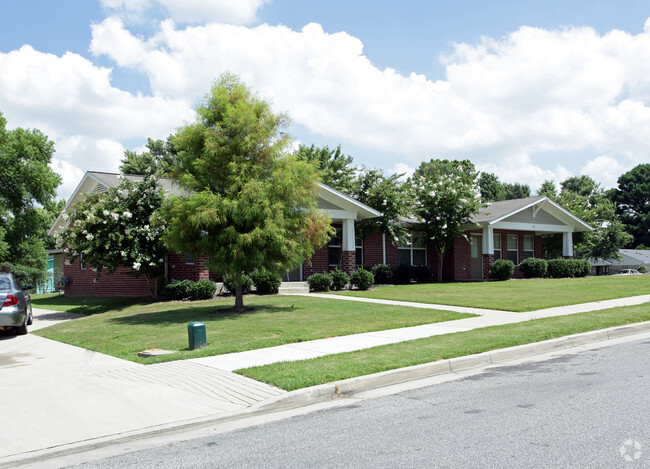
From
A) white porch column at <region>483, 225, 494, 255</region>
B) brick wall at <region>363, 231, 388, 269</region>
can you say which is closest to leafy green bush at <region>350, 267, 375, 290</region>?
brick wall at <region>363, 231, 388, 269</region>

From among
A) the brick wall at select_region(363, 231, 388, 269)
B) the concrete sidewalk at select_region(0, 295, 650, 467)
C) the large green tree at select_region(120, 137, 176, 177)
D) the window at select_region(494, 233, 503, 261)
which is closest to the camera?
the concrete sidewalk at select_region(0, 295, 650, 467)

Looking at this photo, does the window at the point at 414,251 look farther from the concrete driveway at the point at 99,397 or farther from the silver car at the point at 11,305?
the concrete driveway at the point at 99,397

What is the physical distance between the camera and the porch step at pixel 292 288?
21.3 metres

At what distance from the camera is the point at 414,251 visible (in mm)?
28453

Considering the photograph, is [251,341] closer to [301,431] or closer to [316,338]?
[316,338]

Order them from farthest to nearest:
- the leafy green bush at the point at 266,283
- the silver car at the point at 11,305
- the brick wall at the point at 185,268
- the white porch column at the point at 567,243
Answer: the white porch column at the point at 567,243 → the leafy green bush at the point at 266,283 → the brick wall at the point at 185,268 → the silver car at the point at 11,305

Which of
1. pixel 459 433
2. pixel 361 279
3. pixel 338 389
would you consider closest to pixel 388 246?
pixel 361 279

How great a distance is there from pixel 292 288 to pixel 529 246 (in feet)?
57.7

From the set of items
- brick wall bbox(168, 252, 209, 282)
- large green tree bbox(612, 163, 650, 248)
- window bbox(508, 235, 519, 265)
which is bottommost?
brick wall bbox(168, 252, 209, 282)

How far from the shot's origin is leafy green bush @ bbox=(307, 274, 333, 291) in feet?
71.9

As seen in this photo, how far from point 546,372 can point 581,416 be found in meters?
2.28

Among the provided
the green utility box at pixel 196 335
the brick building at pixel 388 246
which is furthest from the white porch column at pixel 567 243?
the green utility box at pixel 196 335

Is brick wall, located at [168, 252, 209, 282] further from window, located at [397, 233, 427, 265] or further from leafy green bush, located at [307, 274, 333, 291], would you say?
window, located at [397, 233, 427, 265]

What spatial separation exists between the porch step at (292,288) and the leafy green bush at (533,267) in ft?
45.8
